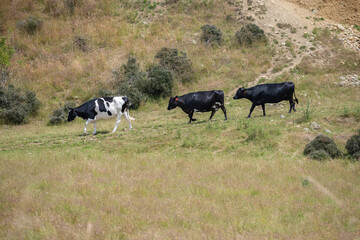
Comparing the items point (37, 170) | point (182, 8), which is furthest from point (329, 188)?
point (182, 8)

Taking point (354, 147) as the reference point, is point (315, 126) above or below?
below

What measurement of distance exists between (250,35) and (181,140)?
64.2 ft

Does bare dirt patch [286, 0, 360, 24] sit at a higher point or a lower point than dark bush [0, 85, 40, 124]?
higher

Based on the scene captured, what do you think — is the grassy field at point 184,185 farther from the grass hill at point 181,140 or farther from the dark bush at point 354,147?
the dark bush at point 354,147

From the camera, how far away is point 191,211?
8453 mm

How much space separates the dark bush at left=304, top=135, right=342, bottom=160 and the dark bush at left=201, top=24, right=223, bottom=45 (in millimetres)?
21098

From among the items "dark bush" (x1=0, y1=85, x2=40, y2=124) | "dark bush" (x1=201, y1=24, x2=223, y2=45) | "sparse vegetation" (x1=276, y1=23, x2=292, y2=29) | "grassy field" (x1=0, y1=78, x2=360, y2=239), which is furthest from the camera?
"sparse vegetation" (x1=276, y1=23, x2=292, y2=29)

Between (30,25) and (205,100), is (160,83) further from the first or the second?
(30,25)

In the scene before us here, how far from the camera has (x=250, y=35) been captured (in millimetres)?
32781

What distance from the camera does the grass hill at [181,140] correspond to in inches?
319

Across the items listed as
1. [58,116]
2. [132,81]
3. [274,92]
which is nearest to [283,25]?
[132,81]

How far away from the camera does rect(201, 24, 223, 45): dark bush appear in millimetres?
33156

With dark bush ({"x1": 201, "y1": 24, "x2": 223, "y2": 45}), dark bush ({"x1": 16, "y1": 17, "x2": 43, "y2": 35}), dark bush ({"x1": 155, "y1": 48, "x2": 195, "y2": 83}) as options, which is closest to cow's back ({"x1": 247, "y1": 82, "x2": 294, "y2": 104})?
dark bush ({"x1": 155, "y1": 48, "x2": 195, "y2": 83})

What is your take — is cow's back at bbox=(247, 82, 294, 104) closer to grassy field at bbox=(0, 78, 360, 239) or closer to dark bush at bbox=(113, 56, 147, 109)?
grassy field at bbox=(0, 78, 360, 239)
